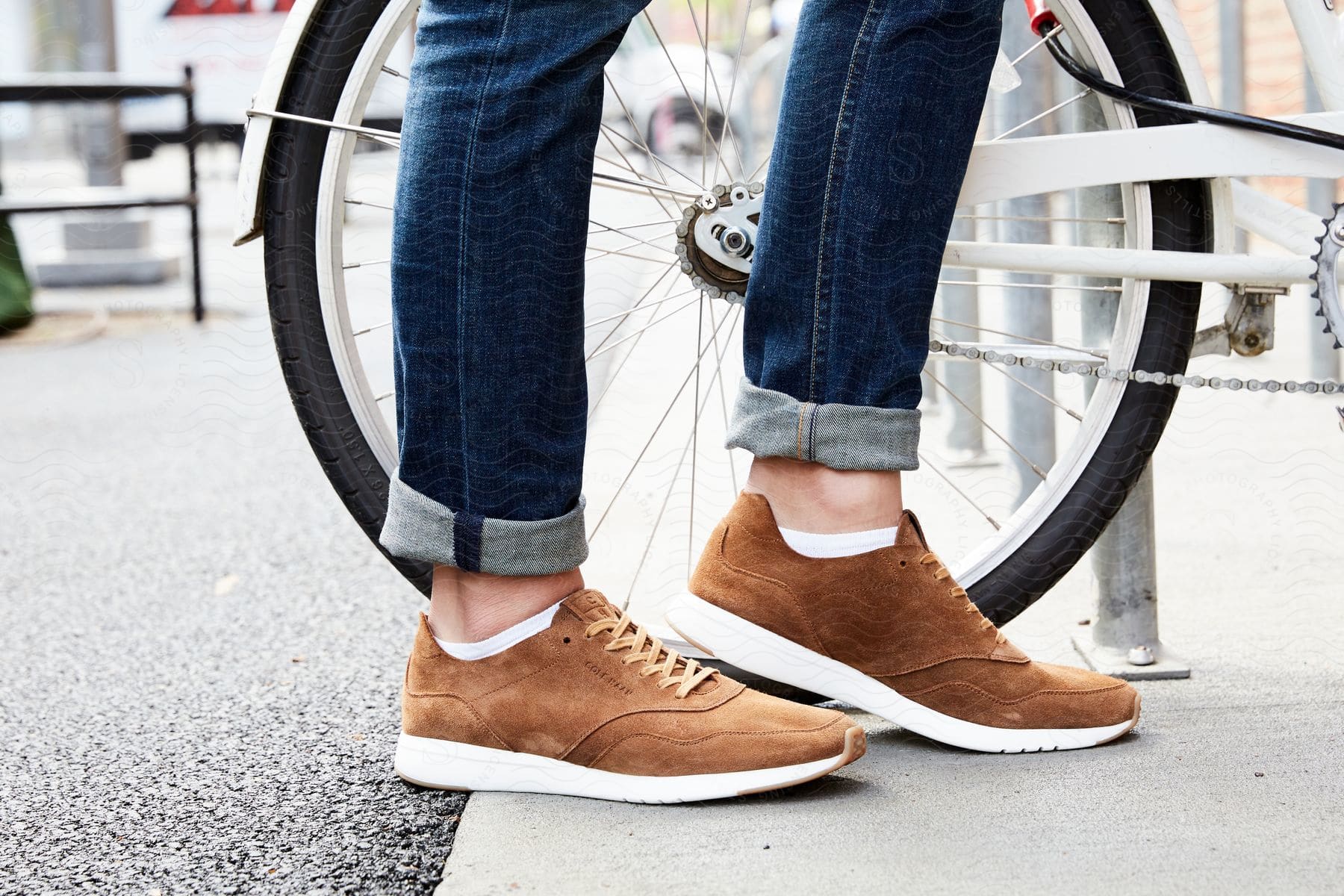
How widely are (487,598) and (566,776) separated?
0.15 meters

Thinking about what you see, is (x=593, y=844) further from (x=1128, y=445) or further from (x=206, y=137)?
(x=206, y=137)

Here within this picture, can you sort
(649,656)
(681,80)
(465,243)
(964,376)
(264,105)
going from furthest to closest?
(964,376) < (681,80) < (264,105) < (649,656) < (465,243)

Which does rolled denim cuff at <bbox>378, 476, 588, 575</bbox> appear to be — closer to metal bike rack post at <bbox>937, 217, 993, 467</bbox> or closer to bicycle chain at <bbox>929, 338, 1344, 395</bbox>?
bicycle chain at <bbox>929, 338, 1344, 395</bbox>

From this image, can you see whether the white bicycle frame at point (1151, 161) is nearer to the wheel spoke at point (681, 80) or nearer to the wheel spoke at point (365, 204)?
the wheel spoke at point (365, 204)

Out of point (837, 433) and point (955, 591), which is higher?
point (837, 433)

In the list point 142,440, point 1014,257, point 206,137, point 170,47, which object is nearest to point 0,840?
point 1014,257

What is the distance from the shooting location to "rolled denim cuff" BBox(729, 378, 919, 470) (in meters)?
0.99

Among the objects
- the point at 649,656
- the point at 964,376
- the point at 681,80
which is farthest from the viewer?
the point at 964,376

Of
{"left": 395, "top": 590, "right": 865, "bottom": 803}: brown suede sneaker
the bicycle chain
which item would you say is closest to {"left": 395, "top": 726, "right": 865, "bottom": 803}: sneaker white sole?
{"left": 395, "top": 590, "right": 865, "bottom": 803}: brown suede sneaker

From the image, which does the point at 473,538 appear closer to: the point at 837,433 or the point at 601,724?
the point at 601,724

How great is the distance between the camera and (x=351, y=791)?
3.38 ft

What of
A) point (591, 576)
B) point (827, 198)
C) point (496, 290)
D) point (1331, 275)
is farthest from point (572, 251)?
point (591, 576)

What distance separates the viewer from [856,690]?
41.1 inches

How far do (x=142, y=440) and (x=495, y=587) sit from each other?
191cm
